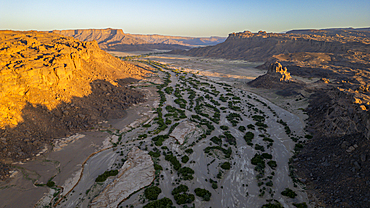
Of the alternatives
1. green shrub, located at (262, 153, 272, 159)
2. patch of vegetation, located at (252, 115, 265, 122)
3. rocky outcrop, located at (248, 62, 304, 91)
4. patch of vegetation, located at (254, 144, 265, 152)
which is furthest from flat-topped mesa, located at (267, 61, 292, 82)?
green shrub, located at (262, 153, 272, 159)

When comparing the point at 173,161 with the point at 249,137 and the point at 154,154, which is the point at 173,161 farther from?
the point at 249,137

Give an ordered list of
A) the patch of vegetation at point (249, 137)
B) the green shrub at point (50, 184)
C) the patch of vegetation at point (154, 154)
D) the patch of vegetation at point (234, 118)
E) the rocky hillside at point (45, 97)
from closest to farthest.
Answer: the green shrub at point (50, 184)
the rocky hillside at point (45, 97)
the patch of vegetation at point (154, 154)
the patch of vegetation at point (249, 137)
the patch of vegetation at point (234, 118)

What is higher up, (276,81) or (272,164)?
(276,81)

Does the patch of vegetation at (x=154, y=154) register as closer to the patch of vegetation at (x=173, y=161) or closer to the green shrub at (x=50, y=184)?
the patch of vegetation at (x=173, y=161)

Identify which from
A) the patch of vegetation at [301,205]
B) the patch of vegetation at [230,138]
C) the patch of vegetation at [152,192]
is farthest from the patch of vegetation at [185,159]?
the patch of vegetation at [301,205]

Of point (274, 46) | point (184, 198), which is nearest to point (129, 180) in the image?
point (184, 198)

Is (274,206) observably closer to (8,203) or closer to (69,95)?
(8,203)
